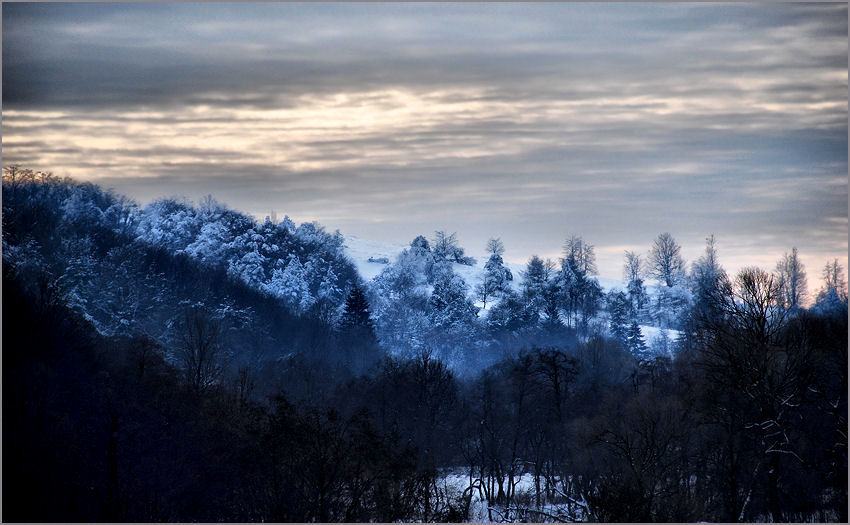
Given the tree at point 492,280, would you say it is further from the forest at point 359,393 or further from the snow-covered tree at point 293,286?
the snow-covered tree at point 293,286

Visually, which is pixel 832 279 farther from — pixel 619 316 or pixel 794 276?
pixel 619 316

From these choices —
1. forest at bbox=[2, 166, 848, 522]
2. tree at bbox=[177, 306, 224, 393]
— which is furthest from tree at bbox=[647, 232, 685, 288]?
tree at bbox=[177, 306, 224, 393]

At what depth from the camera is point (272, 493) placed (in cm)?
3853

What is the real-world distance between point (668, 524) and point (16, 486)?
24.2 metres

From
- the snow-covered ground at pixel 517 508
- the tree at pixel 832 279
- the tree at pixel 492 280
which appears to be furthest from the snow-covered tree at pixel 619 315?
the snow-covered ground at pixel 517 508

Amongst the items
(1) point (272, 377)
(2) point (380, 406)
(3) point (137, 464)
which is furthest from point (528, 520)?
(1) point (272, 377)

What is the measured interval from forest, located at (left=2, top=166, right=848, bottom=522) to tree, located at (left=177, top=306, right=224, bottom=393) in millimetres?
574

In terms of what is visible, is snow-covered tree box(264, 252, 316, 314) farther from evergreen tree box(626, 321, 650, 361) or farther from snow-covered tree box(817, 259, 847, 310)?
snow-covered tree box(817, 259, 847, 310)

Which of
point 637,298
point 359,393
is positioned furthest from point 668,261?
point 359,393

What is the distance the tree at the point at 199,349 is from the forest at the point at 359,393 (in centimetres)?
57

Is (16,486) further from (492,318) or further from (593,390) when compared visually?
(492,318)

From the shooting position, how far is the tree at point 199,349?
2450 inches

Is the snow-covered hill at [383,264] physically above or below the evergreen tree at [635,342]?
above

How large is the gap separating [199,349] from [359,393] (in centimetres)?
1372
